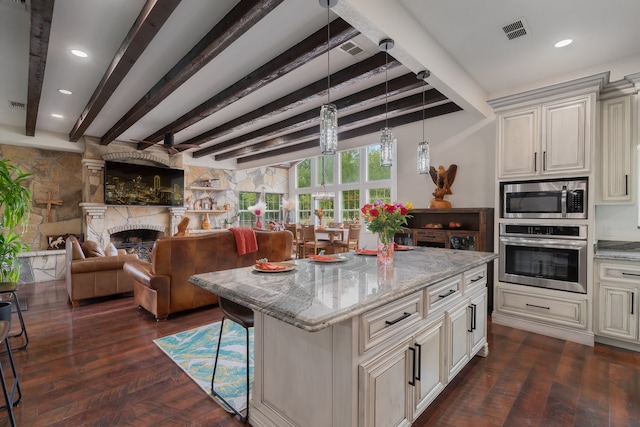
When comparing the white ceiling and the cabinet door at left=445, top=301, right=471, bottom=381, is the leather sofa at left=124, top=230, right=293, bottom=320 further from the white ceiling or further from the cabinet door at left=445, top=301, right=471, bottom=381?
the cabinet door at left=445, top=301, right=471, bottom=381

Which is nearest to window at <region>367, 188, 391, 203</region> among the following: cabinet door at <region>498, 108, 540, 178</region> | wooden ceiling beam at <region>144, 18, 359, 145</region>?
cabinet door at <region>498, 108, 540, 178</region>

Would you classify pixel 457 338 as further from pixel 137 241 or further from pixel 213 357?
pixel 137 241

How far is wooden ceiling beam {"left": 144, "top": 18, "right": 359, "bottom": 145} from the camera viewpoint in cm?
242

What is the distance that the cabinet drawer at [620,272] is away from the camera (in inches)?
106

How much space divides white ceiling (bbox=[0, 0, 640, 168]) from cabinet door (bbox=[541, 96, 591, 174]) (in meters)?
0.45

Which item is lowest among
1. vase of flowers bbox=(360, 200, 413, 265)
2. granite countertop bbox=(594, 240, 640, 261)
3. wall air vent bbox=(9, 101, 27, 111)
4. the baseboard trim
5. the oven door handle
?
the baseboard trim

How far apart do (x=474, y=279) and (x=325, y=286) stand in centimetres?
145

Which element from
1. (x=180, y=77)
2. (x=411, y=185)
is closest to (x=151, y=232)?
(x=180, y=77)

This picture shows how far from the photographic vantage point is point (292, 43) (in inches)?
108

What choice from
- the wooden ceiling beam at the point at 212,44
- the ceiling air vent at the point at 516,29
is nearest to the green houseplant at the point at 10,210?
the wooden ceiling beam at the point at 212,44

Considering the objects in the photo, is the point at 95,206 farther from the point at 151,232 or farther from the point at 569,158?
the point at 569,158

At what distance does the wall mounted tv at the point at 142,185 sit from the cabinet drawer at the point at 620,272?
7301 mm

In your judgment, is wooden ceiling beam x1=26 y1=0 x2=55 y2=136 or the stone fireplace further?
the stone fireplace

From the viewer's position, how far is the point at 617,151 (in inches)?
116
